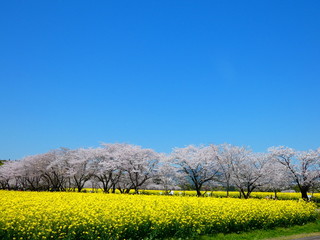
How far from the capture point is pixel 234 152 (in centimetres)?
4119

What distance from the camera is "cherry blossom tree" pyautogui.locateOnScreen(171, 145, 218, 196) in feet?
138

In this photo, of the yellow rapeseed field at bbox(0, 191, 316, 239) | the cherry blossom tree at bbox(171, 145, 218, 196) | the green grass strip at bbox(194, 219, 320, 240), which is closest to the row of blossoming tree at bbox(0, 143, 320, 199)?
the cherry blossom tree at bbox(171, 145, 218, 196)

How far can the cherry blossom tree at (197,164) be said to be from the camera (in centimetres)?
4200

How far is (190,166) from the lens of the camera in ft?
139

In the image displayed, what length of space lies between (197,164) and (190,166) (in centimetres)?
105

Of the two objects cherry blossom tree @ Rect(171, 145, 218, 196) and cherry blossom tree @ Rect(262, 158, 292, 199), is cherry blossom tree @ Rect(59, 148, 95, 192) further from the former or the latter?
cherry blossom tree @ Rect(262, 158, 292, 199)

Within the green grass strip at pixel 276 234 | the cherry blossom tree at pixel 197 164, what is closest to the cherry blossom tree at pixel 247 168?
the cherry blossom tree at pixel 197 164

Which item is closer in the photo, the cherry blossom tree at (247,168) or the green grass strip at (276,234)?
the green grass strip at (276,234)

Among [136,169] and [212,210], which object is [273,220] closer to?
[212,210]

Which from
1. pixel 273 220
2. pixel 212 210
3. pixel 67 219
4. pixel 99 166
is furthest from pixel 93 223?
pixel 99 166

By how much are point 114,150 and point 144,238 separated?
37567 millimetres

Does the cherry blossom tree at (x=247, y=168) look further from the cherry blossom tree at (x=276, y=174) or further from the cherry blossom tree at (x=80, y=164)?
the cherry blossom tree at (x=80, y=164)

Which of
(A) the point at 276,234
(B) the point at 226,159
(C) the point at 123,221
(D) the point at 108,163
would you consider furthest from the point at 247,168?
(C) the point at 123,221

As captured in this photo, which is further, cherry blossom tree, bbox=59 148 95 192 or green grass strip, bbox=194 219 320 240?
cherry blossom tree, bbox=59 148 95 192
